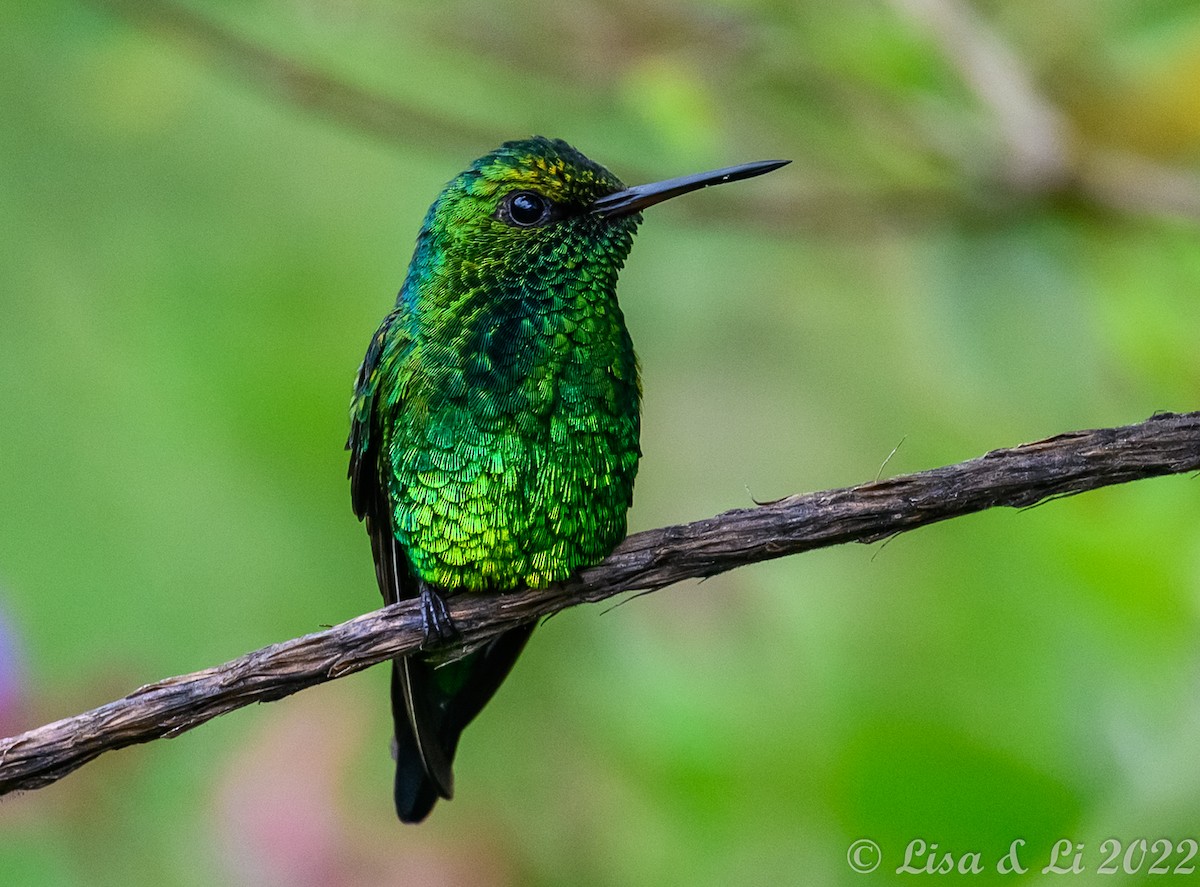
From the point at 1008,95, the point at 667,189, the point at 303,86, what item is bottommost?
the point at 667,189

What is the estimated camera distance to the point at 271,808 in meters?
3.44

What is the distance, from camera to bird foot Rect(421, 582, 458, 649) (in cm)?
242

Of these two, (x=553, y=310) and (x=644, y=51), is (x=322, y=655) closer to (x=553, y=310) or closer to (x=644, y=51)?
(x=553, y=310)

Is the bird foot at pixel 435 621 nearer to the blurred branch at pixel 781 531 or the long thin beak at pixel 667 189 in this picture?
the blurred branch at pixel 781 531

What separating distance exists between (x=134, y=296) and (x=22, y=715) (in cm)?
212

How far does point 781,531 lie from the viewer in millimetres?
2145

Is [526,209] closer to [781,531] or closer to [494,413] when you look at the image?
[494,413]

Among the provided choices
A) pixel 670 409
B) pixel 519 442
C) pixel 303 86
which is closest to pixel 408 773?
pixel 519 442

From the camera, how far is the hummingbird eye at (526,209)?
292 centimetres

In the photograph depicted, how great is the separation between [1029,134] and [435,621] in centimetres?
232

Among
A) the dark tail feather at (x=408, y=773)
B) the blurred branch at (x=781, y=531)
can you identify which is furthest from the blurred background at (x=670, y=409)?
the blurred branch at (x=781, y=531)

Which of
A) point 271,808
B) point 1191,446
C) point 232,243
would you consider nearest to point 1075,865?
point 1191,446

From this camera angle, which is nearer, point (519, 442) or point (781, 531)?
point (781, 531)
